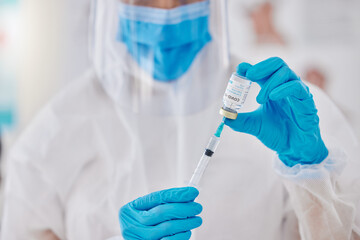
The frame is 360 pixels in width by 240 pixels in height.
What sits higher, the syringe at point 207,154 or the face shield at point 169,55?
the face shield at point 169,55

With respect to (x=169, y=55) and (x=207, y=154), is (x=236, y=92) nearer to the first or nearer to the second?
(x=207, y=154)

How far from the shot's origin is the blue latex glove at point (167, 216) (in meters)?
0.75

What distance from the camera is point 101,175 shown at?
3.39 feet

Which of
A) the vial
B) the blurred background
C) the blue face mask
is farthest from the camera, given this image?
the blurred background

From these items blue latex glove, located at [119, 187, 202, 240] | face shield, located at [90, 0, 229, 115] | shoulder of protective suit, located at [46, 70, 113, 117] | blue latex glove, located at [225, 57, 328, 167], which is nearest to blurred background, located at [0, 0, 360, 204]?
face shield, located at [90, 0, 229, 115]

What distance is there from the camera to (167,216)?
750 millimetres

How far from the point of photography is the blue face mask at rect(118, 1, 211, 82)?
1.02 metres

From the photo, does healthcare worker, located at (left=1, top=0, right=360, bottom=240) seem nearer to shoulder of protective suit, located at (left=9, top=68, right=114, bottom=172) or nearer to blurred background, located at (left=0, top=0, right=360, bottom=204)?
shoulder of protective suit, located at (left=9, top=68, right=114, bottom=172)

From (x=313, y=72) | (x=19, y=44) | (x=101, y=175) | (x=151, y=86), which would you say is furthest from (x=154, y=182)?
(x=19, y=44)

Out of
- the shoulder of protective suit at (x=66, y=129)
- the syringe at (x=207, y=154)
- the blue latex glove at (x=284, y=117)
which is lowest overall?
the shoulder of protective suit at (x=66, y=129)

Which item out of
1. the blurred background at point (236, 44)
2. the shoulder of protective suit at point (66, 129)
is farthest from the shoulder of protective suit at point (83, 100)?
the blurred background at point (236, 44)

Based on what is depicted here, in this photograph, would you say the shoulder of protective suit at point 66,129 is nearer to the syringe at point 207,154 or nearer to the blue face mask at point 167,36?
the blue face mask at point 167,36

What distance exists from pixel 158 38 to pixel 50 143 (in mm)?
421

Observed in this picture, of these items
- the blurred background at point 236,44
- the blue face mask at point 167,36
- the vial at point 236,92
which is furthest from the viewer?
the blurred background at point 236,44
